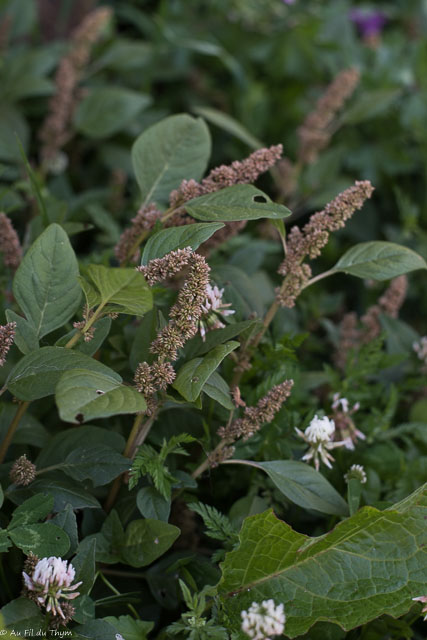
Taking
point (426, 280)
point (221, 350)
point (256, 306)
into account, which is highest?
point (221, 350)

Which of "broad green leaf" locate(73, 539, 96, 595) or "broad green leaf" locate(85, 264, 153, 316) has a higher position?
"broad green leaf" locate(85, 264, 153, 316)

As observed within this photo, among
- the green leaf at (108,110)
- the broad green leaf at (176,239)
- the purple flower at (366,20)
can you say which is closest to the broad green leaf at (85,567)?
the broad green leaf at (176,239)

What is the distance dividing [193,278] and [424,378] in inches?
28.1

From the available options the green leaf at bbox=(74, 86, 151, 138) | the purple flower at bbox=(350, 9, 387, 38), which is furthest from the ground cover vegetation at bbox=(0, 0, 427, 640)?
the purple flower at bbox=(350, 9, 387, 38)

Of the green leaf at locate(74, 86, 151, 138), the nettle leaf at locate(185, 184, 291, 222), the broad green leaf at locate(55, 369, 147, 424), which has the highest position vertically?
the nettle leaf at locate(185, 184, 291, 222)

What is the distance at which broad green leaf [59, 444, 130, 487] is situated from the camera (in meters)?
0.97

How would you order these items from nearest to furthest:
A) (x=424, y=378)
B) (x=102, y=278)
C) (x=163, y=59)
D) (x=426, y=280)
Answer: (x=102, y=278) → (x=424, y=378) → (x=426, y=280) → (x=163, y=59)

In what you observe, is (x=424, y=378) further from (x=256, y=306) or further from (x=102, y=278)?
(x=102, y=278)

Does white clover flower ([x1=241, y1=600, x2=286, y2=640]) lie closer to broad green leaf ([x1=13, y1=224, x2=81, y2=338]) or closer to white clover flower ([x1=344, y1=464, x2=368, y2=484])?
white clover flower ([x1=344, y1=464, x2=368, y2=484])

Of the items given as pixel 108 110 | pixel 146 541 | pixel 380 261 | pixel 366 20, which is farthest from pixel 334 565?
pixel 366 20

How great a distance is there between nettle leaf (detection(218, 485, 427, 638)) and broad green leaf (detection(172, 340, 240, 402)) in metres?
0.23

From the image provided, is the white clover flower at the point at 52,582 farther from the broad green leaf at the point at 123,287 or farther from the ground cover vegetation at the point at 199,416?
the broad green leaf at the point at 123,287

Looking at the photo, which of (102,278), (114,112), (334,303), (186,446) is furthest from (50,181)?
(102,278)

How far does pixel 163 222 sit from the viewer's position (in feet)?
3.63
